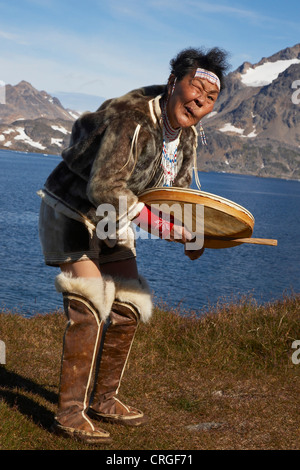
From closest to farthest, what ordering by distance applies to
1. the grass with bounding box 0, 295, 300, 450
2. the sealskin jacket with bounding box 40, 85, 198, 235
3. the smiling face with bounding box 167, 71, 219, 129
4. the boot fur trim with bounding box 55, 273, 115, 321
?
1. the sealskin jacket with bounding box 40, 85, 198, 235
2. the smiling face with bounding box 167, 71, 219, 129
3. the boot fur trim with bounding box 55, 273, 115, 321
4. the grass with bounding box 0, 295, 300, 450

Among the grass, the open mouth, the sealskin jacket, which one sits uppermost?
the open mouth

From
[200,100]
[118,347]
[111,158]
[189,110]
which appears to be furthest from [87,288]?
[200,100]

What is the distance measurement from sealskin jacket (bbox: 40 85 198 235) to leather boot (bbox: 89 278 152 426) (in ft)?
2.65

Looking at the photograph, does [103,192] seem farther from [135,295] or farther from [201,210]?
[135,295]

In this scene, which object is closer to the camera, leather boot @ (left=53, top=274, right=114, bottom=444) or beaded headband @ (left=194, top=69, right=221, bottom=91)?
beaded headband @ (left=194, top=69, right=221, bottom=91)

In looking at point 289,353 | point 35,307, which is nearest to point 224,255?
point 35,307

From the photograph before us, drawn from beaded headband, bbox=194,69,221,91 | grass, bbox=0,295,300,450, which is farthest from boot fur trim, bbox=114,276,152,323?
beaded headband, bbox=194,69,221,91

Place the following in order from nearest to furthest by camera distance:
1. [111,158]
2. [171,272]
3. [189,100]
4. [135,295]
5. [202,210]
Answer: [111,158], [189,100], [202,210], [135,295], [171,272]

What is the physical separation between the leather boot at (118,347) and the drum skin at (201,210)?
748 mm

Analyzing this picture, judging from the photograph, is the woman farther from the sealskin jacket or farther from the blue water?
the blue water

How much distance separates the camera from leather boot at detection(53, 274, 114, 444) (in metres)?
4.45

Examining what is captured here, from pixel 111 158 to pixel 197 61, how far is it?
1089 mm

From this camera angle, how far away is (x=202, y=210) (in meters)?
4.61
